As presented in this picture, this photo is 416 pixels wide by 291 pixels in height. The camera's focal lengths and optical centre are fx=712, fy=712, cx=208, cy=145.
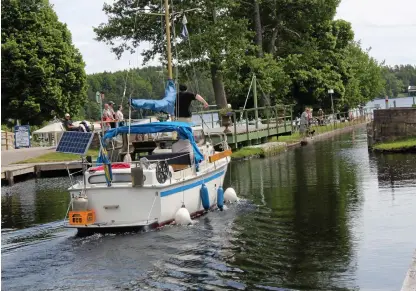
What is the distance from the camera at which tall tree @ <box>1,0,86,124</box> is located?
55.6 meters

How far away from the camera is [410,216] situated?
17172 mm

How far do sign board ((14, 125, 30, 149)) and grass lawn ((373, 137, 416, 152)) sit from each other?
83.3 ft

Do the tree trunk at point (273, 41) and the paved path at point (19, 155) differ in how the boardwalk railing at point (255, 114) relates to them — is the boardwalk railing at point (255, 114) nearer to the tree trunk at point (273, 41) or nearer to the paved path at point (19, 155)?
the tree trunk at point (273, 41)

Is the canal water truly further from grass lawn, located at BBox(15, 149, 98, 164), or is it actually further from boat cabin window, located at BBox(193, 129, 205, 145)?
grass lawn, located at BBox(15, 149, 98, 164)

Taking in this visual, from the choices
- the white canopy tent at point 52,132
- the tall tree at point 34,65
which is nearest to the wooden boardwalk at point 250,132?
the white canopy tent at point 52,132

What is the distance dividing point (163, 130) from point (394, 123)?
62.3 ft

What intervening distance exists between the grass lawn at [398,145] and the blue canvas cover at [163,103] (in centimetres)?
1522

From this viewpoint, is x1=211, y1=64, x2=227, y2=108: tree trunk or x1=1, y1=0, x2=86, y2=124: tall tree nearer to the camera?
x1=211, y1=64, x2=227, y2=108: tree trunk

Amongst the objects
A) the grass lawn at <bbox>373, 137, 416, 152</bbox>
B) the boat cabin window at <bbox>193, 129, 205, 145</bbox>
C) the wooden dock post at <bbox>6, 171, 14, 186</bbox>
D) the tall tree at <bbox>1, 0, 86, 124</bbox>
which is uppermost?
the tall tree at <bbox>1, 0, 86, 124</bbox>

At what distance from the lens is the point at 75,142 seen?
1702 centimetres

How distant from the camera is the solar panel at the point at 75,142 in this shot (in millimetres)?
16766

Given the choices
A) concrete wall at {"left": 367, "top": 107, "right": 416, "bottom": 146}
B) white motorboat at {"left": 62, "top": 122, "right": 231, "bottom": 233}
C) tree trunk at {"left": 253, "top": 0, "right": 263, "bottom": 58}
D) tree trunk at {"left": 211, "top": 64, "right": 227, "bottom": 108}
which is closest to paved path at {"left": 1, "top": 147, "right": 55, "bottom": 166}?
tree trunk at {"left": 211, "top": 64, "right": 227, "bottom": 108}

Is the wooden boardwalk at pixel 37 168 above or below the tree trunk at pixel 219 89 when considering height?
below

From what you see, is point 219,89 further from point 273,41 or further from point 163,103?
point 163,103
